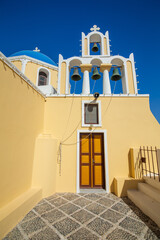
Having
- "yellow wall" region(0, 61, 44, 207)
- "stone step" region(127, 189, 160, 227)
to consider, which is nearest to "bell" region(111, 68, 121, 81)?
"yellow wall" region(0, 61, 44, 207)

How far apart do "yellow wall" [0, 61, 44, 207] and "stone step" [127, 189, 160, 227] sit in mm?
4192

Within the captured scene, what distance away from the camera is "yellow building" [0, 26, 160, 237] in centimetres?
401

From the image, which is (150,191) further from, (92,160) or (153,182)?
(92,160)

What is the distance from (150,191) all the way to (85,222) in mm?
2633

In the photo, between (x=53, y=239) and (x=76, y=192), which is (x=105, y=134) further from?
(x=53, y=239)

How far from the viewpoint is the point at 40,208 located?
388cm

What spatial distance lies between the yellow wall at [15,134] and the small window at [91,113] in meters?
2.70

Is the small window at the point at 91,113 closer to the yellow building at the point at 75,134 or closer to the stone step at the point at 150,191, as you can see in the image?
the yellow building at the point at 75,134

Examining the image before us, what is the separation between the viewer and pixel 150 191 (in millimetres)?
4078

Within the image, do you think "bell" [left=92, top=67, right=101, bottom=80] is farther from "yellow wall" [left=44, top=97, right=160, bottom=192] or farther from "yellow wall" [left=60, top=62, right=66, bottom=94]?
"yellow wall" [left=60, top=62, right=66, bottom=94]

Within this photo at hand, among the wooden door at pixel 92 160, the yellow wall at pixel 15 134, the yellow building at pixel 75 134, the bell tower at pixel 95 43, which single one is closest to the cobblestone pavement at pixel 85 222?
the yellow building at pixel 75 134

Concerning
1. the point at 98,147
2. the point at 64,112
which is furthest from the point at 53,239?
the point at 64,112

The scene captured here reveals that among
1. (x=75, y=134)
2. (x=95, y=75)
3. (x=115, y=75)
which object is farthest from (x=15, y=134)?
(x=115, y=75)

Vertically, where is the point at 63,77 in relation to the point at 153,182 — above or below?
above
